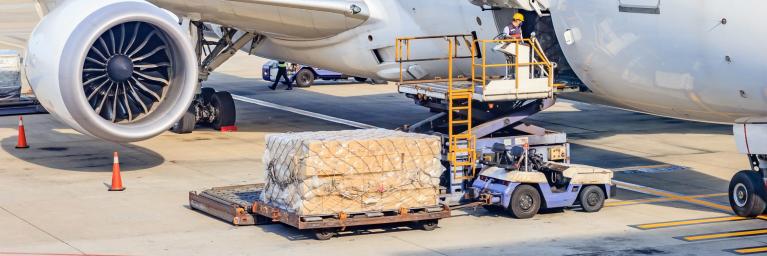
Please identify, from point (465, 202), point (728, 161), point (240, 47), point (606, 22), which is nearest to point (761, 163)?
point (606, 22)

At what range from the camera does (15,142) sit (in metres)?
24.7

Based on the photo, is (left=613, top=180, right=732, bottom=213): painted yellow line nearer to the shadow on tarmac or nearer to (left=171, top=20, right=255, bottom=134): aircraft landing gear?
the shadow on tarmac

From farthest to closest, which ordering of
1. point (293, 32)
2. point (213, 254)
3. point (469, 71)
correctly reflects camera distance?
point (293, 32) < point (469, 71) < point (213, 254)

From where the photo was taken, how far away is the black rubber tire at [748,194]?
57.0 feet

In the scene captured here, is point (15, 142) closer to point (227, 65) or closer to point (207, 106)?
point (207, 106)

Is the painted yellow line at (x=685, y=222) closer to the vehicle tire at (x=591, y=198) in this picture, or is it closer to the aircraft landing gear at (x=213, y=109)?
the vehicle tire at (x=591, y=198)

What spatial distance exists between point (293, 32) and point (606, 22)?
7343 mm

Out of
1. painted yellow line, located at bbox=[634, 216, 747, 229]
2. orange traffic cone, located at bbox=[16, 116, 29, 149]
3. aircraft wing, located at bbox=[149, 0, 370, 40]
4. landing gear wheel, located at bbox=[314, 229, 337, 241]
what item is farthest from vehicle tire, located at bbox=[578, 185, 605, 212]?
orange traffic cone, located at bbox=[16, 116, 29, 149]

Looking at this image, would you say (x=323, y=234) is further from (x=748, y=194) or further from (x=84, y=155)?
(x=84, y=155)

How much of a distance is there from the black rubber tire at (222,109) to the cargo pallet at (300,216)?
8.61m

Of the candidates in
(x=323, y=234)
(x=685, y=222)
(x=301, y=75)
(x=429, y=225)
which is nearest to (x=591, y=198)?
(x=685, y=222)

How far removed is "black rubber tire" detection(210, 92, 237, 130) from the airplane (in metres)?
0.95

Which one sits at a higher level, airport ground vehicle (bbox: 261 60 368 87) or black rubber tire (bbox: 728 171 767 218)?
airport ground vehicle (bbox: 261 60 368 87)

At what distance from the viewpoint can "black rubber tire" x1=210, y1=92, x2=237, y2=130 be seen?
26.7 m
